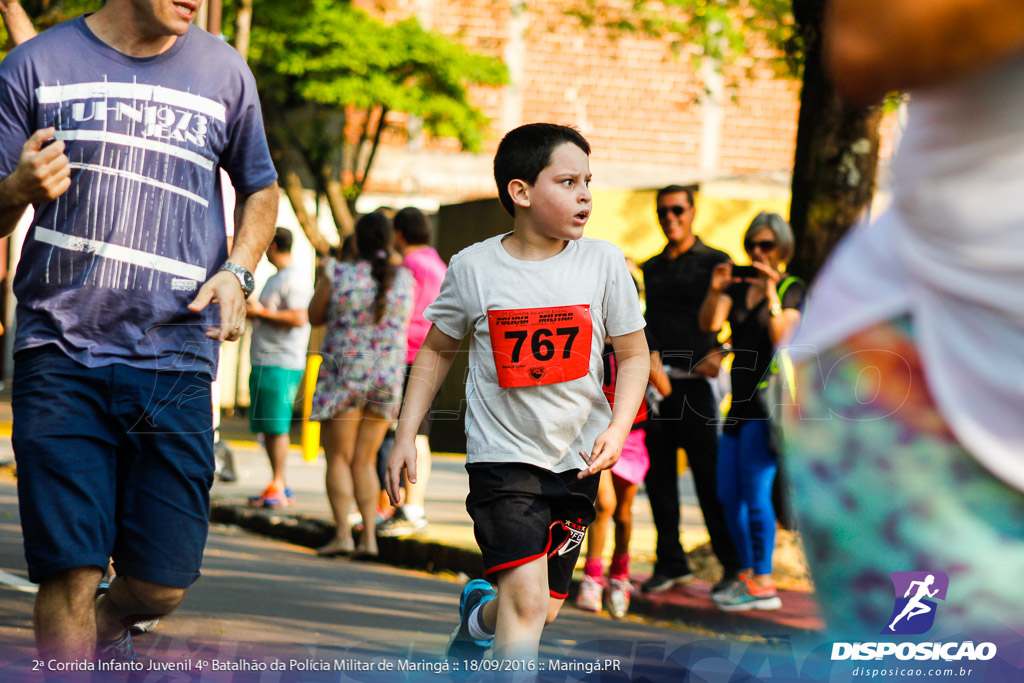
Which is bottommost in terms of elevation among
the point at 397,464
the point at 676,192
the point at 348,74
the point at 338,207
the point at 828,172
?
the point at 397,464

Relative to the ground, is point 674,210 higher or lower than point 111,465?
higher

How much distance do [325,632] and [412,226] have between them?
11.0 ft

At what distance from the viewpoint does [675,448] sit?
7.16 meters

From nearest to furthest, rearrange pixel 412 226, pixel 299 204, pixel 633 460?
pixel 633 460 → pixel 412 226 → pixel 299 204

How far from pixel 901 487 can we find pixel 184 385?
233cm

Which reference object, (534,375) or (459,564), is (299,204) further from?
(534,375)

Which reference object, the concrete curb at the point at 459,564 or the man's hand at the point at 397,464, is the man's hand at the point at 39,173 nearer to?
the man's hand at the point at 397,464

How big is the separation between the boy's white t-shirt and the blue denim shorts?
764 millimetres

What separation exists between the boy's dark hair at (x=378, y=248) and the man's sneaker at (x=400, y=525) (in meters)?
1.41

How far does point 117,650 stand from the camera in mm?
3502

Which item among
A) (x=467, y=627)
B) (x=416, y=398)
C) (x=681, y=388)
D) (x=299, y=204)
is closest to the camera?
(x=416, y=398)

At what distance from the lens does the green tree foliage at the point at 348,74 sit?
1808 cm

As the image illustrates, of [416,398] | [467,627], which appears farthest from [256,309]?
[416,398]

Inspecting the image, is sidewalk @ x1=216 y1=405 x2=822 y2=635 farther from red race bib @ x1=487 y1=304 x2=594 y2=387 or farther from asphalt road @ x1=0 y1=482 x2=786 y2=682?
red race bib @ x1=487 y1=304 x2=594 y2=387
